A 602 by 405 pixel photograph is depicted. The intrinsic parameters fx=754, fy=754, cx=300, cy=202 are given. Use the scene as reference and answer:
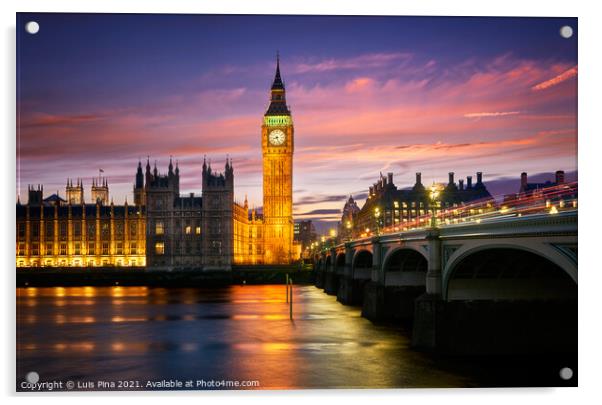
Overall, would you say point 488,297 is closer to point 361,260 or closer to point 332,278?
point 361,260

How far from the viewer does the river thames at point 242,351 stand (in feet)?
82.5

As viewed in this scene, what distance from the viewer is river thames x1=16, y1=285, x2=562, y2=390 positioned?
82.5 ft

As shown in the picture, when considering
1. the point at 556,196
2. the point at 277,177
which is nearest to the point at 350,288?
the point at 556,196

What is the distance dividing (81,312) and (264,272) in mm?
46598

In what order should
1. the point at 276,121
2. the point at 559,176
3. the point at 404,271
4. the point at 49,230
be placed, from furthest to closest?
the point at 276,121
the point at 49,230
the point at 404,271
the point at 559,176

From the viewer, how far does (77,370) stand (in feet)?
90.6

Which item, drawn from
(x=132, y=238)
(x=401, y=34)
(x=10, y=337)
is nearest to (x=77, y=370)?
(x=10, y=337)

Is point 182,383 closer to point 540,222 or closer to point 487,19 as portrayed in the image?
point 540,222

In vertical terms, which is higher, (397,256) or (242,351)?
(397,256)

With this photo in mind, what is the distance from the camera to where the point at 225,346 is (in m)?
34.8

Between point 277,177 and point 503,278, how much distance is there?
119m

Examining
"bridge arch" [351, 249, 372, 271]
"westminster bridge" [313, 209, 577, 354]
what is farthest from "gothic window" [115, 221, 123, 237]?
"westminster bridge" [313, 209, 577, 354]

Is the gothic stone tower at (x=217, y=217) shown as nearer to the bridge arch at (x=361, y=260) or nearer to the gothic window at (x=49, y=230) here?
the gothic window at (x=49, y=230)

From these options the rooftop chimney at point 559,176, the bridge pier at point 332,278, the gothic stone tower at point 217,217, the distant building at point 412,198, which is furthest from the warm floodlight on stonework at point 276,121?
the rooftop chimney at point 559,176
